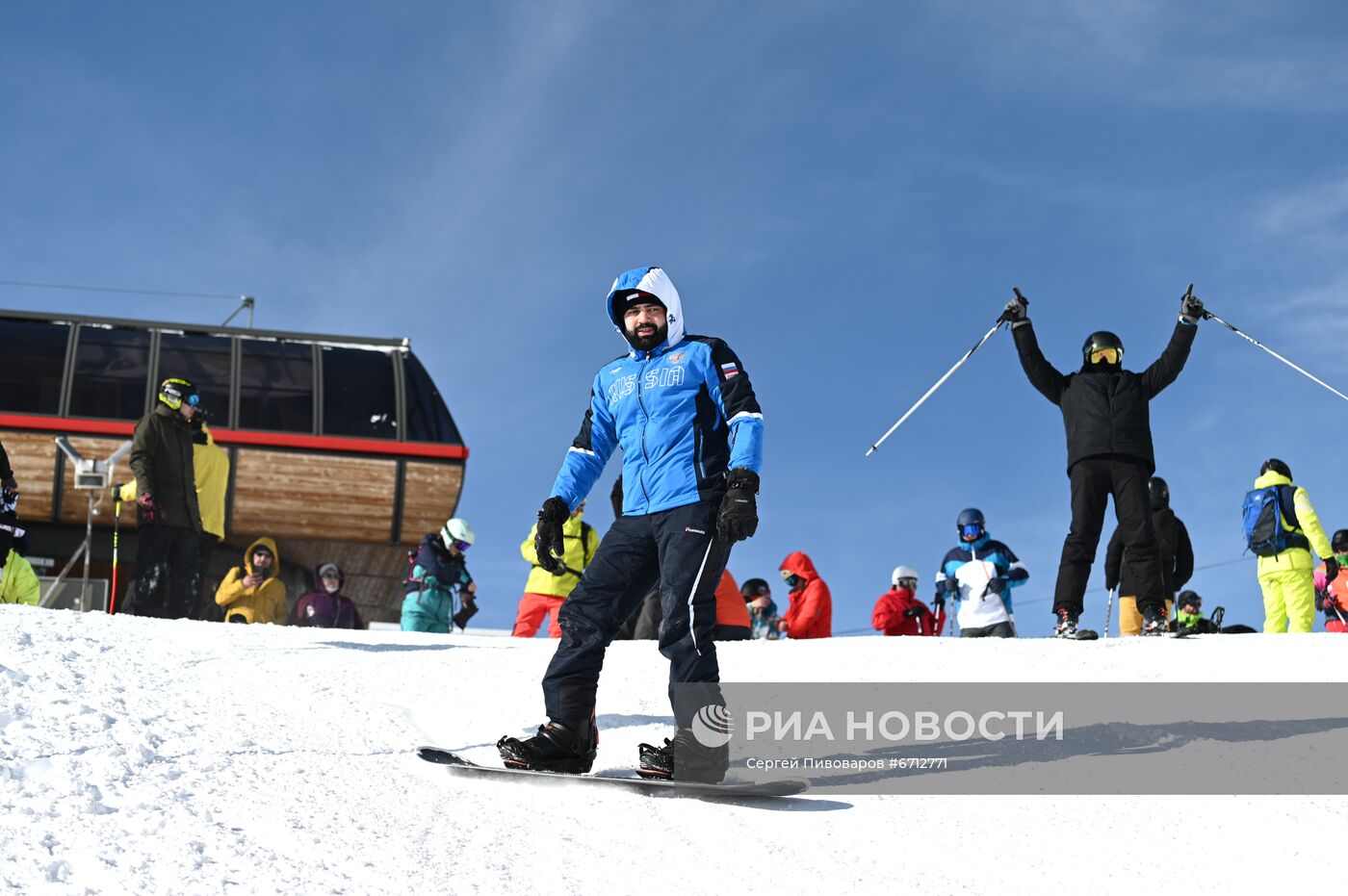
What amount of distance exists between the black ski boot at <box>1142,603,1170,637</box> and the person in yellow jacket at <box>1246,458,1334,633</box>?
2.46m

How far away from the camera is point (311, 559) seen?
17.4m

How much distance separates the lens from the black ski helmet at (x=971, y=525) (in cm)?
977

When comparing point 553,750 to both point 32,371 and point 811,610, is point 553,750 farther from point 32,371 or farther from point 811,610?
point 32,371

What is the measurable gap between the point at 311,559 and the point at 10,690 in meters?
13.2

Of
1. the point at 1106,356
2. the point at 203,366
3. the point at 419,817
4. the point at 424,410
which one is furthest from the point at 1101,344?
the point at 203,366

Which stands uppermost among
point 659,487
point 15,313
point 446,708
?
point 15,313

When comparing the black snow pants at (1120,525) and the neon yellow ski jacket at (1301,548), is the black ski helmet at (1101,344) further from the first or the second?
the neon yellow ski jacket at (1301,548)

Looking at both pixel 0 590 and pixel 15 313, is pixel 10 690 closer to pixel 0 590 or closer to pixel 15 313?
pixel 0 590

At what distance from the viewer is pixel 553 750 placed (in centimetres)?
422

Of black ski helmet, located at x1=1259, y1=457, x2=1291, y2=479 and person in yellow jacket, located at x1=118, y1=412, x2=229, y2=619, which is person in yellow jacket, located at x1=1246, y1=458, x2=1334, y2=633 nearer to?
black ski helmet, located at x1=1259, y1=457, x2=1291, y2=479

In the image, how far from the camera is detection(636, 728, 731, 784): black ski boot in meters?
4.14

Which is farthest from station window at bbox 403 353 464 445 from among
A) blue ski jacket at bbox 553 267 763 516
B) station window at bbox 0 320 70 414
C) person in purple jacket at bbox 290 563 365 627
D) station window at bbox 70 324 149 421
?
blue ski jacket at bbox 553 267 763 516

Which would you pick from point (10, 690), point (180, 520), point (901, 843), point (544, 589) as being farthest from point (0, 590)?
point (901, 843)

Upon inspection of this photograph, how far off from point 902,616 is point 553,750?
678cm
